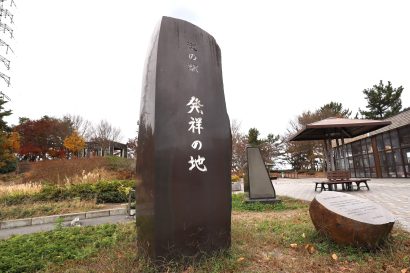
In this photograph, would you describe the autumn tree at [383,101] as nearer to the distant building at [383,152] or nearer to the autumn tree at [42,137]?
the distant building at [383,152]

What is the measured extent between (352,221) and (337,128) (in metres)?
10.8

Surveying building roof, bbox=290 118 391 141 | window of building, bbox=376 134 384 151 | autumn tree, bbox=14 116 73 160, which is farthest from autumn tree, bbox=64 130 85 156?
window of building, bbox=376 134 384 151

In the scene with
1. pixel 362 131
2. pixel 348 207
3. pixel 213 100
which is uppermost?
pixel 362 131

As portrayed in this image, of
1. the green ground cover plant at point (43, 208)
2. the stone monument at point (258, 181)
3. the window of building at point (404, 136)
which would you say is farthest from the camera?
the window of building at point (404, 136)

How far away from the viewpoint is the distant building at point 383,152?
17883 millimetres

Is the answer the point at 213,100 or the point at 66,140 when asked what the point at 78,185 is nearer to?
the point at 213,100

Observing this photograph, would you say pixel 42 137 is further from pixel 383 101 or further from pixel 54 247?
pixel 383 101

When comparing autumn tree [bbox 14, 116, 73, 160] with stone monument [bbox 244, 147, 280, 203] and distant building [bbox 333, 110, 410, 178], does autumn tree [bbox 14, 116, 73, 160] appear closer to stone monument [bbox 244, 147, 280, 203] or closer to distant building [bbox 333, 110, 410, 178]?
stone monument [bbox 244, 147, 280, 203]

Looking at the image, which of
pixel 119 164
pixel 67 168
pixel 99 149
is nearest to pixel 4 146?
pixel 67 168

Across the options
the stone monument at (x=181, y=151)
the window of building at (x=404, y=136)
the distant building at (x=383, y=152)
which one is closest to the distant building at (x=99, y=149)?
the distant building at (x=383, y=152)

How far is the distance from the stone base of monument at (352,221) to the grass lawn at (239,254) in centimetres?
13

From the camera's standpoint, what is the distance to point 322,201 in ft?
13.9

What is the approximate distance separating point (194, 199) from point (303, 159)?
40.1m

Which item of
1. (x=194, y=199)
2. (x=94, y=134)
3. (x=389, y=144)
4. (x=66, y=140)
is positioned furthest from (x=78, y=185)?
(x=94, y=134)
